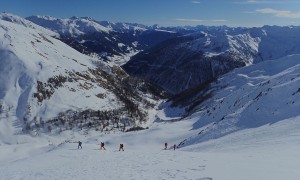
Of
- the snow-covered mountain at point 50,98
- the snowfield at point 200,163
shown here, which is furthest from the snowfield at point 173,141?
the snow-covered mountain at point 50,98

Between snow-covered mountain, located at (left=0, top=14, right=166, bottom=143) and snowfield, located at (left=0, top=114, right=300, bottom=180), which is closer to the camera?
snowfield, located at (left=0, top=114, right=300, bottom=180)

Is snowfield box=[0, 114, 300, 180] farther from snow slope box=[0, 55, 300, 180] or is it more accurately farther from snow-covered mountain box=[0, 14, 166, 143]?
snow-covered mountain box=[0, 14, 166, 143]

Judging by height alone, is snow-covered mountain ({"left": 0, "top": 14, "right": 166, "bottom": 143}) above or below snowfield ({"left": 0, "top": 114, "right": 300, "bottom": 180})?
above

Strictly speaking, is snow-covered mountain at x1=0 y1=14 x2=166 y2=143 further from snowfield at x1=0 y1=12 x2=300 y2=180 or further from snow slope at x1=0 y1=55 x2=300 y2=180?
snow slope at x1=0 y1=55 x2=300 y2=180

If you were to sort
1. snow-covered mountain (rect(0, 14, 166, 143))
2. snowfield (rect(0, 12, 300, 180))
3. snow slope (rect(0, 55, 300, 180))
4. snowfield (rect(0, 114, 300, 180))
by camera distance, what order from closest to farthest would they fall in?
snowfield (rect(0, 114, 300, 180))
snow slope (rect(0, 55, 300, 180))
snowfield (rect(0, 12, 300, 180))
snow-covered mountain (rect(0, 14, 166, 143))

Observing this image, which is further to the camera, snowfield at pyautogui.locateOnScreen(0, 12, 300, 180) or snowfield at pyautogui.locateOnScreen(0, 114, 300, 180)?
snowfield at pyautogui.locateOnScreen(0, 12, 300, 180)

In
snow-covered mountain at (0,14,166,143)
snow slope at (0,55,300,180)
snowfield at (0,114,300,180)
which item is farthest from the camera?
snow-covered mountain at (0,14,166,143)

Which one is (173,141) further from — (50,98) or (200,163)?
(50,98)

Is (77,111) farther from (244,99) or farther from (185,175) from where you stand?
(185,175)

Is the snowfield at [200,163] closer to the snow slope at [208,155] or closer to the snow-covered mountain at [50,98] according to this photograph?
the snow slope at [208,155]

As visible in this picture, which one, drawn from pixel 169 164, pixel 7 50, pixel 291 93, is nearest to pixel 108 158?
pixel 169 164

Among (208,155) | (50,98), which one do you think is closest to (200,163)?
(208,155)

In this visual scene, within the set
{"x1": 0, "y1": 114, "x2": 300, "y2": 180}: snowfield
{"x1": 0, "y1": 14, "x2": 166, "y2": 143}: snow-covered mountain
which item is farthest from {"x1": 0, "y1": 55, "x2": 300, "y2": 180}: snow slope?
{"x1": 0, "y1": 14, "x2": 166, "y2": 143}: snow-covered mountain

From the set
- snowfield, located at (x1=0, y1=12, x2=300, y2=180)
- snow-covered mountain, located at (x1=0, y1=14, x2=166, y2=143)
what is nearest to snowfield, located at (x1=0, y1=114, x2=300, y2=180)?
snowfield, located at (x1=0, y1=12, x2=300, y2=180)
